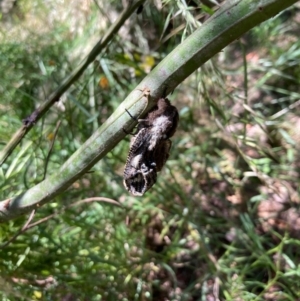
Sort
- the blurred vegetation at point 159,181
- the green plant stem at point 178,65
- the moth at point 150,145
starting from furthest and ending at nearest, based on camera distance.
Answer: the blurred vegetation at point 159,181 → the moth at point 150,145 → the green plant stem at point 178,65

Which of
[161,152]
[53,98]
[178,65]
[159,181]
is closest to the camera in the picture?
[178,65]

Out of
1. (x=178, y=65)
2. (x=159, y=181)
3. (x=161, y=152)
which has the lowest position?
(x=159, y=181)

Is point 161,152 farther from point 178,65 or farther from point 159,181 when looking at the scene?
point 159,181

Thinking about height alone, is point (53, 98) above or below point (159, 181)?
above

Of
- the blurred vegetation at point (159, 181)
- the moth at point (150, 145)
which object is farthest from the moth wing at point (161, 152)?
the blurred vegetation at point (159, 181)

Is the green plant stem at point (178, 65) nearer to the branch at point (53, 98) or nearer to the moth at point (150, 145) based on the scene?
the moth at point (150, 145)

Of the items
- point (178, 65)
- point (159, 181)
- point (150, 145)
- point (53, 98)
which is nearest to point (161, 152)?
point (150, 145)

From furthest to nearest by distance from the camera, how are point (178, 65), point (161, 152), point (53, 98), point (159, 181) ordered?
point (159, 181) < point (53, 98) < point (161, 152) < point (178, 65)
